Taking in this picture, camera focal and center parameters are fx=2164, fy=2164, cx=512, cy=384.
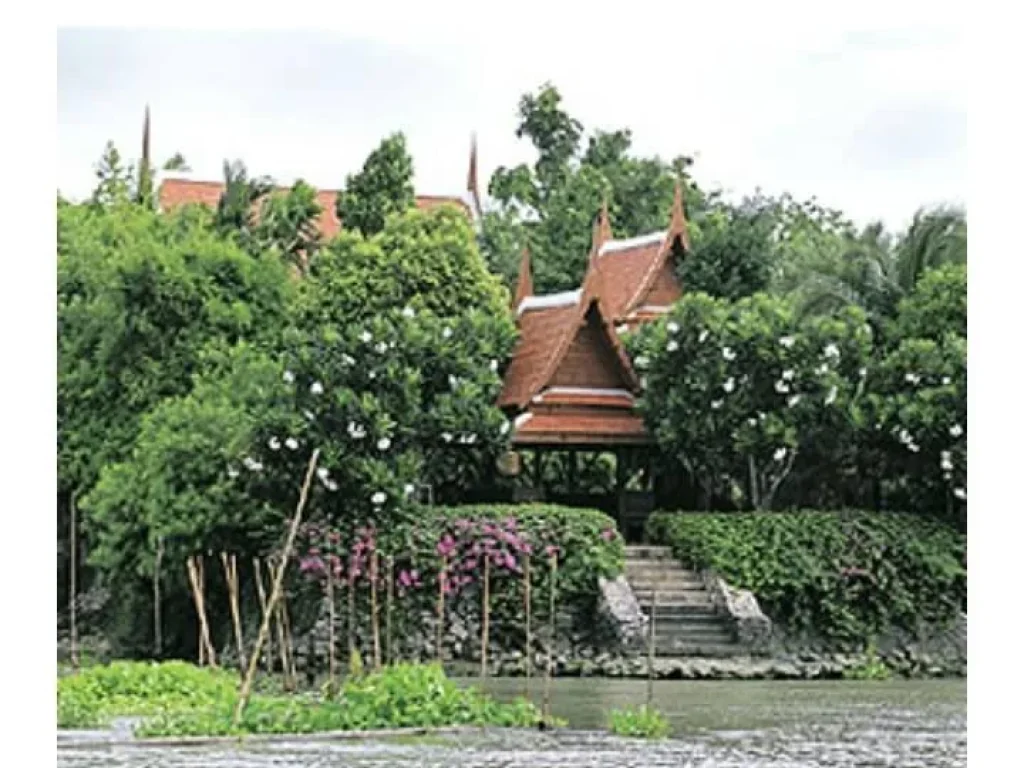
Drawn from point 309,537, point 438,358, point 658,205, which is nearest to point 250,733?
point 309,537

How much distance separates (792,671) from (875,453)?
2666mm

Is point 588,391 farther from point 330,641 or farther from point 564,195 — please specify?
point 564,195

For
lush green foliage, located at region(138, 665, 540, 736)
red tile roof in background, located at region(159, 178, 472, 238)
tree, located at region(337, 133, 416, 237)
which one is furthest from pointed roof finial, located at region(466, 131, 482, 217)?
lush green foliage, located at region(138, 665, 540, 736)

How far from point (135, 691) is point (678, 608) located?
466 cm

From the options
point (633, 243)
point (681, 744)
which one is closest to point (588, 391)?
point (633, 243)

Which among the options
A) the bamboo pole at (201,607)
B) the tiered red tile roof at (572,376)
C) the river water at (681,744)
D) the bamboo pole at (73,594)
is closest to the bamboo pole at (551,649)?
the river water at (681,744)

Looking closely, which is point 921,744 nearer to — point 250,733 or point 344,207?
point 250,733

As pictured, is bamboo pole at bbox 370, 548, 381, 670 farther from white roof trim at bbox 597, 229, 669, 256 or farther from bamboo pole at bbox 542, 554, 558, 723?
white roof trim at bbox 597, 229, 669, 256

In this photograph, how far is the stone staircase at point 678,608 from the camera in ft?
43.8

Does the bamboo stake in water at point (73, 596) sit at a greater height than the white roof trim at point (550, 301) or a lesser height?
lesser

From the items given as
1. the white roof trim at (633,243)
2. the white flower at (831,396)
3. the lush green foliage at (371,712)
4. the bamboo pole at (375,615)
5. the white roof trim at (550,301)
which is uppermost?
the white roof trim at (633,243)

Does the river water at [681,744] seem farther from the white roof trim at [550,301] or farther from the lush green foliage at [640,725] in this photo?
the white roof trim at [550,301]

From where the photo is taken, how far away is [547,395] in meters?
15.6
